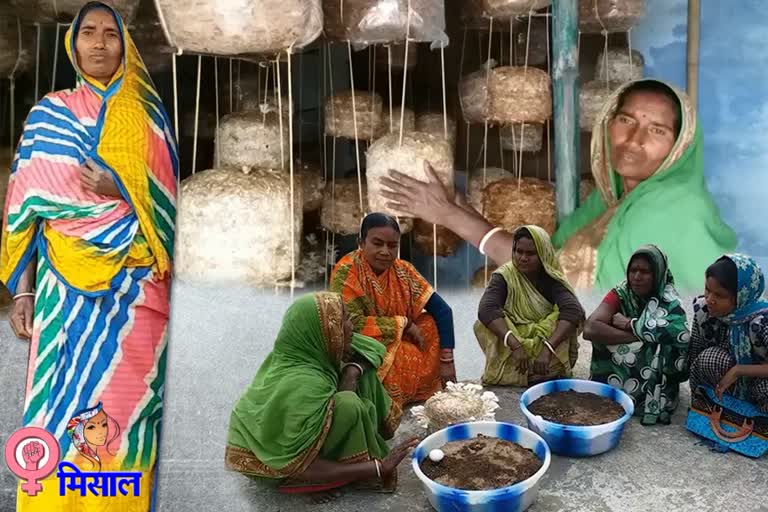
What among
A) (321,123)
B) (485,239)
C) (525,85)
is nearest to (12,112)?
(321,123)

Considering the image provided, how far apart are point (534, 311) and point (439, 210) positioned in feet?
1.85

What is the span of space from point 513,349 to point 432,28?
1.27 m

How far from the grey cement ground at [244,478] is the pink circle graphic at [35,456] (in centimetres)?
25

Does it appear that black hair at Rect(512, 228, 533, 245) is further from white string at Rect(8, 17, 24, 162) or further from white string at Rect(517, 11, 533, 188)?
white string at Rect(8, 17, 24, 162)

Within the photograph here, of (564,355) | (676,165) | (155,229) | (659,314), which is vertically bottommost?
(564,355)

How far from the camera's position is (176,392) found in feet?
9.29

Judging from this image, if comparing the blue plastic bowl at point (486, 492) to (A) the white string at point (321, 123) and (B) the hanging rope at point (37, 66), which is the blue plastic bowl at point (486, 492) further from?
(B) the hanging rope at point (37, 66)

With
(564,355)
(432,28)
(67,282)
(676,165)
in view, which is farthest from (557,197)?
(67,282)

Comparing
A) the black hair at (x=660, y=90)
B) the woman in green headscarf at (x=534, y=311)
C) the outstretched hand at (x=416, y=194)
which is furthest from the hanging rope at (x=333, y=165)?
the black hair at (x=660, y=90)

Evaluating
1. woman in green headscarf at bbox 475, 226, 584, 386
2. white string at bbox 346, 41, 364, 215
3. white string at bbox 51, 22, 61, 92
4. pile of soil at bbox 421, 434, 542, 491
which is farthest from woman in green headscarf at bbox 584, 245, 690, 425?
white string at bbox 51, 22, 61, 92

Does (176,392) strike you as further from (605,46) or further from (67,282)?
(605,46)

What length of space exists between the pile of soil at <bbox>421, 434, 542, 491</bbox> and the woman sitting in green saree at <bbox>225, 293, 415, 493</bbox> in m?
0.13

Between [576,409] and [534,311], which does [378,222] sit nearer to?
[534,311]

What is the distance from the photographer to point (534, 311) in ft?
9.98
